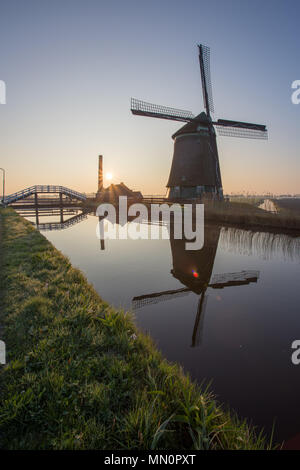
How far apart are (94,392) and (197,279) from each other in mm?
5245

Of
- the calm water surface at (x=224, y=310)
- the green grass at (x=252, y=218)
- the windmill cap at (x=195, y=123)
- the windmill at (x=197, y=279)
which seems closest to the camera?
the calm water surface at (x=224, y=310)

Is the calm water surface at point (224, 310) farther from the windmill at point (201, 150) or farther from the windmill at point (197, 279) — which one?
the windmill at point (201, 150)

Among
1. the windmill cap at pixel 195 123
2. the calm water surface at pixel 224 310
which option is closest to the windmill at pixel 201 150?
the windmill cap at pixel 195 123

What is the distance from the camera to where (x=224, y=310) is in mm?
4984

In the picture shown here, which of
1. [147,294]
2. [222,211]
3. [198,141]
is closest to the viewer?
[147,294]

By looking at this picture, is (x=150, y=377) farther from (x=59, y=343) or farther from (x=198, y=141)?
(x=198, y=141)

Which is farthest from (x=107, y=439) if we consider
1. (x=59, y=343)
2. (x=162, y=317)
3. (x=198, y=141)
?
(x=198, y=141)

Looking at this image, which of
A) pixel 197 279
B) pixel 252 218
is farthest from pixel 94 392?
pixel 252 218

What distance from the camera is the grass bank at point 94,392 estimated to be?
68.0 inches

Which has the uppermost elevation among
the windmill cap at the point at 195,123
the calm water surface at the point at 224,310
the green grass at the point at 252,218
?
the windmill cap at the point at 195,123

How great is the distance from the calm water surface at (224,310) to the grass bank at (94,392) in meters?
0.49

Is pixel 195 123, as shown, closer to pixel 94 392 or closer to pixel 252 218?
pixel 252 218

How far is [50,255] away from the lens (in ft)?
22.4
